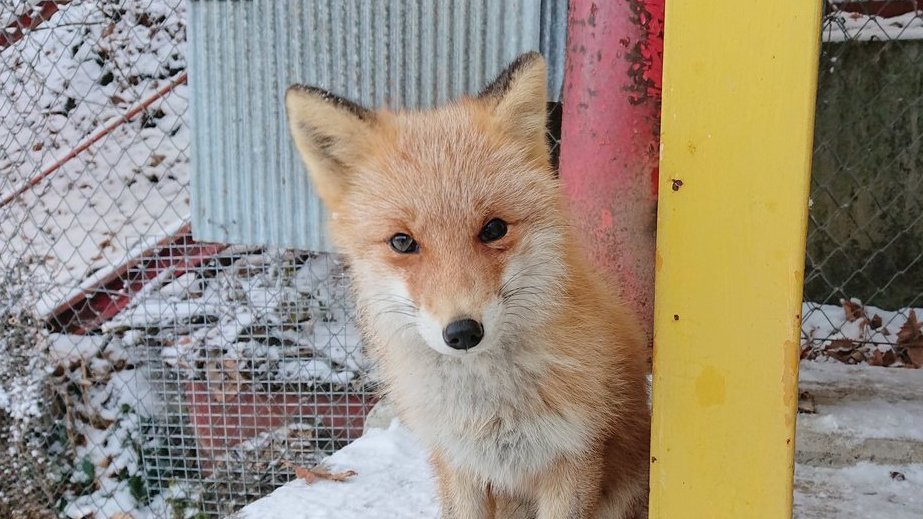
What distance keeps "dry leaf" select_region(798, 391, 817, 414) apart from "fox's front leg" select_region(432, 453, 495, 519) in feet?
4.02

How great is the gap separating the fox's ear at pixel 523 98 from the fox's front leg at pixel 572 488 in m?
0.65

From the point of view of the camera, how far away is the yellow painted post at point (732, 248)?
111 cm

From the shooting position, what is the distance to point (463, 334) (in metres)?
1.16

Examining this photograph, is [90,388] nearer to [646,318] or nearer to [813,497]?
[646,318]

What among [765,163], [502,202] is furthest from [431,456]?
[765,163]

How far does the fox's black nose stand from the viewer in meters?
1.16

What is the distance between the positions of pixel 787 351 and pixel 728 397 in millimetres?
121

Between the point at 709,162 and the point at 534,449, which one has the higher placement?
the point at 709,162

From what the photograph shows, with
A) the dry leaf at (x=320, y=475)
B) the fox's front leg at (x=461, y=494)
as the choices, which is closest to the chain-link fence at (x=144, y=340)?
the dry leaf at (x=320, y=475)

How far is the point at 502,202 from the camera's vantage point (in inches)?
52.4

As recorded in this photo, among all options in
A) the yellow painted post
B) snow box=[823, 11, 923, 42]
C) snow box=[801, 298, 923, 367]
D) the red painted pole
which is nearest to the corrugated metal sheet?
the red painted pole

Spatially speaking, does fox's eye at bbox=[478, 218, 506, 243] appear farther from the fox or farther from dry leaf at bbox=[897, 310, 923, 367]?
dry leaf at bbox=[897, 310, 923, 367]

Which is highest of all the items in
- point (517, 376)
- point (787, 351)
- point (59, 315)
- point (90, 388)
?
point (787, 351)

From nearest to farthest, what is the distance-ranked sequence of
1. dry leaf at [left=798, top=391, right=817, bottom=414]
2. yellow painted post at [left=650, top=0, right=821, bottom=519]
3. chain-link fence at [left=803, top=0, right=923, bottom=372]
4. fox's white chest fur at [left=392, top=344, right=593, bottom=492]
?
1. yellow painted post at [left=650, top=0, right=821, bottom=519]
2. fox's white chest fur at [left=392, top=344, right=593, bottom=492]
3. dry leaf at [left=798, top=391, right=817, bottom=414]
4. chain-link fence at [left=803, top=0, right=923, bottom=372]
